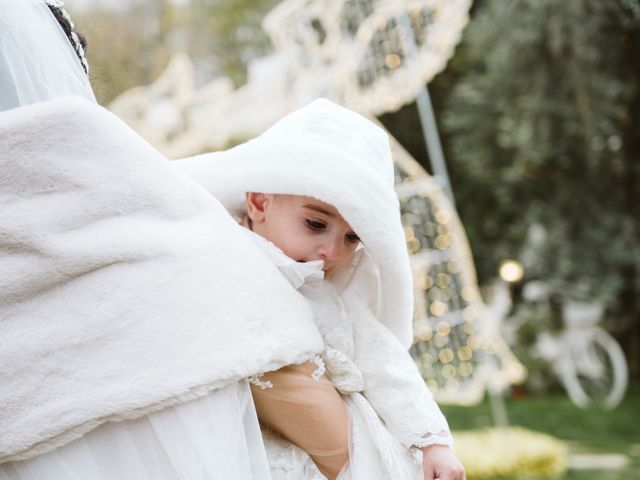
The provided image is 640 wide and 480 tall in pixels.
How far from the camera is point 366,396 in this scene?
59.6 inches

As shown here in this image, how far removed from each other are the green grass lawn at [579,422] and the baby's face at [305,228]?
4.88 meters

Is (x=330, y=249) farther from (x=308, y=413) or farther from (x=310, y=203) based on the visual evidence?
(x=308, y=413)

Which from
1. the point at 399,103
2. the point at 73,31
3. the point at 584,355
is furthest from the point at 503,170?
the point at 73,31

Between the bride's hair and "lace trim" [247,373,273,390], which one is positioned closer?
"lace trim" [247,373,273,390]

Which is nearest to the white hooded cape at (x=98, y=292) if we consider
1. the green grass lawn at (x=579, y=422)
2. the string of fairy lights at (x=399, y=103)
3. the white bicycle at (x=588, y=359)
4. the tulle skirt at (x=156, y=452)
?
the tulle skirt at (x=156, y=452)

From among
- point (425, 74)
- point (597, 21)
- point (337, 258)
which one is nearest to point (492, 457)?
point (425, 74)

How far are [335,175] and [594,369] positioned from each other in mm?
9060

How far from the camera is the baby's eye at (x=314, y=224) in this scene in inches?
60.4

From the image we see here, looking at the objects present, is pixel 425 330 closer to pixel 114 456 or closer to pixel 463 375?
pixel 463 375

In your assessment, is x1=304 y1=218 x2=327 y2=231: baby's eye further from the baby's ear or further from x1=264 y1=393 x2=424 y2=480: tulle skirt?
x1=264 y1=393 x2=424 y2=480: tulle skirt

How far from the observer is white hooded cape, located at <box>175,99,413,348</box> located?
1.45 metres

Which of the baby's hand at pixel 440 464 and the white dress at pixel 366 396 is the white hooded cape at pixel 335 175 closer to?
the white dress at pixel 366 396

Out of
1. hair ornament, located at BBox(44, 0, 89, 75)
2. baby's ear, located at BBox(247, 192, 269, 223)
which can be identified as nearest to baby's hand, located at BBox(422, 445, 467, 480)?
baby's ear, located at BBox(247, 192, 269, 223)

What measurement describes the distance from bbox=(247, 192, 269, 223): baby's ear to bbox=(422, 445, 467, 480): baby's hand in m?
0.53
